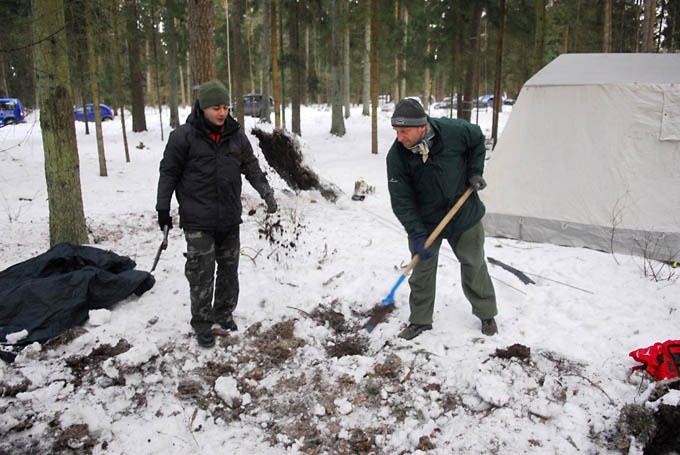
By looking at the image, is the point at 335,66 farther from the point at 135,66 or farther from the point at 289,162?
the point at 289,162

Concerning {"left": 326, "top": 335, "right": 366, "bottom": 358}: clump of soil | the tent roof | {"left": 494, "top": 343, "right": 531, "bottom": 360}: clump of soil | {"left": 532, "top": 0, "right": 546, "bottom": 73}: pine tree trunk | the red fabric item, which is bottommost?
{"left": 326, "top": 335, "right": 366, "bottom": 358}: clump of soil

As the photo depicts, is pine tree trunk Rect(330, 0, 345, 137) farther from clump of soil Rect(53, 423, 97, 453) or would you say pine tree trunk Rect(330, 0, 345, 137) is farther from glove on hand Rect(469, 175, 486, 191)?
clump of soil Rect(53, 423, 97, 453)

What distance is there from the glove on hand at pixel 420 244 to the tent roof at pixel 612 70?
3.71 meters

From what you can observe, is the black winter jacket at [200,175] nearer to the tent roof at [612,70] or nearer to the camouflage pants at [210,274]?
the camouflage pants at [210,274]

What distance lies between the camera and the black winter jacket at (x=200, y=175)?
344cm

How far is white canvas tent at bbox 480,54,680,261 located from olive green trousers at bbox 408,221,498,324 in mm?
2574

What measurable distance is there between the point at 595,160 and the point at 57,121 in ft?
20.5

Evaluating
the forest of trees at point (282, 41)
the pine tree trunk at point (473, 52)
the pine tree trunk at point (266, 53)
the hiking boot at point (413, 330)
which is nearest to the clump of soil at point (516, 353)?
the hiking boot at point (413, 330)

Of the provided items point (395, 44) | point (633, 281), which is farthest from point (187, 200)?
point (395, 44)

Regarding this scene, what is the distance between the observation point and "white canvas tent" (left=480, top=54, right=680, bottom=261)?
5.27 metres

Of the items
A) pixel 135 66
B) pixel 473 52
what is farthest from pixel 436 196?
pixel 135 66

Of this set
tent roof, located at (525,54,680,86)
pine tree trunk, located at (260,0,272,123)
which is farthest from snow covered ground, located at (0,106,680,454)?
pine tree trunk, located at (260,0,272,123)

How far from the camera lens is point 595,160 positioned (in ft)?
18.4

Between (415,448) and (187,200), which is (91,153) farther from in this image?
(415,448)
